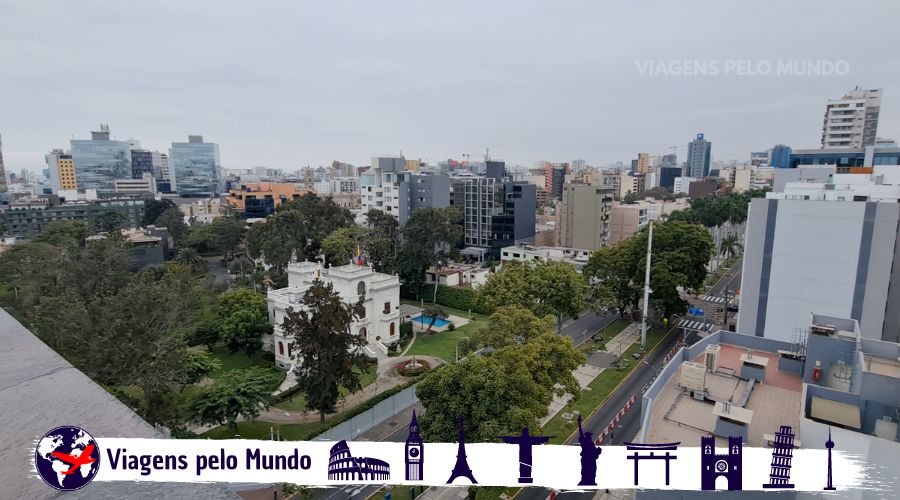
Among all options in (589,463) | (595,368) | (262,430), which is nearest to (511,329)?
(595,368)

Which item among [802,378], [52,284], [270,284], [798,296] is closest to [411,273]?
[270,284]

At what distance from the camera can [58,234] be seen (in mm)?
58562

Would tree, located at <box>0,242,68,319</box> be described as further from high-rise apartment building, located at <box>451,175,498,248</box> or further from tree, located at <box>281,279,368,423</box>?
high-rise apartment building, located at <box>451,175,498,248</box>

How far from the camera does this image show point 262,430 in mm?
25172

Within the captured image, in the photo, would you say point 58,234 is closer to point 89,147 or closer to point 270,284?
point 270,284

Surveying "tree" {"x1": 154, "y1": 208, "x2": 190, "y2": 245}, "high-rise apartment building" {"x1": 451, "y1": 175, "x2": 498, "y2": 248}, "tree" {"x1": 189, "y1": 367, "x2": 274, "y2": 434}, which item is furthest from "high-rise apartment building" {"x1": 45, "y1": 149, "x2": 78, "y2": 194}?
"tree" {"x1": 189, "y1": 367, "x2": 274, "y2": 434}

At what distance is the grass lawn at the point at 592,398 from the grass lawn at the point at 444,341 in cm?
992

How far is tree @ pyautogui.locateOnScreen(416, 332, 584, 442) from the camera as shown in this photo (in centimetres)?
1655

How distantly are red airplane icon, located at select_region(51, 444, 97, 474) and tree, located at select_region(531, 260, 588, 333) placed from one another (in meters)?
31.0

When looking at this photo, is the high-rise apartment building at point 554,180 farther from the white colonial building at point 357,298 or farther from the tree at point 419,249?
the white colonial building at point 357,298

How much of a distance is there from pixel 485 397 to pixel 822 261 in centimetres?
2705

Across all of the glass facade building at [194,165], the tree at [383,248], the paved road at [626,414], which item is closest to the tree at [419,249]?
the tree at [383,248]

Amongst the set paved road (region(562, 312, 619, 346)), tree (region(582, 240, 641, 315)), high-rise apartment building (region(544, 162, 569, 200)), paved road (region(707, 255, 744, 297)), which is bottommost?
paved road (region(562, 312, 619, 346))

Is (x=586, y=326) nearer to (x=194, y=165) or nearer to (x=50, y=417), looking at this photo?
(x=50, y=417)
